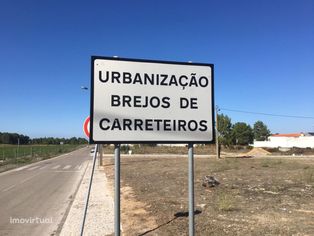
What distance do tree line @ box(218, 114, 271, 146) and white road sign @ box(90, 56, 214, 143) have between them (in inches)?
2032

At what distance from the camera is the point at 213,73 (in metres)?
3.25

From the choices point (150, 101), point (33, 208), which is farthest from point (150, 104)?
point (33, 208)

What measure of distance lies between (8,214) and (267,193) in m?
8.04

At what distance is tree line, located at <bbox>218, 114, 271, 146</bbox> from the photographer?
63.6 m

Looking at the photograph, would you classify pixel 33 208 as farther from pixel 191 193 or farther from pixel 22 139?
pixel 22 139

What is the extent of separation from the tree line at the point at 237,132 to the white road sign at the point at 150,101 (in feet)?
169

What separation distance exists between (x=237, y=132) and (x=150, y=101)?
94677 millimetres

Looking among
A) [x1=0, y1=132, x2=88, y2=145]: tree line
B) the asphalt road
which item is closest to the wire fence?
the asphalt road

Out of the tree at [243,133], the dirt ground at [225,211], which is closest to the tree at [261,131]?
the tree at [243,133]

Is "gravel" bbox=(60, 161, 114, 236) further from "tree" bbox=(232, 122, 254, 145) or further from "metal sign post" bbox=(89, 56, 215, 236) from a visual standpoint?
"tree" bbox=(232, 122, 254, 145)

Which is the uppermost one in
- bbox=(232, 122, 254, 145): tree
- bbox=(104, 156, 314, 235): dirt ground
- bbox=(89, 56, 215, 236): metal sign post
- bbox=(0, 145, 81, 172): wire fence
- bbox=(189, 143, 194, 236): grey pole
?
bbox=(232, 122, 254, 145): tree

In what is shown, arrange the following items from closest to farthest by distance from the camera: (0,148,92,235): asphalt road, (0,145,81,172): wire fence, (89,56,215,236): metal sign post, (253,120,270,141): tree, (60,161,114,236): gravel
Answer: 1. (89,56,215,236): metal sign post
2. (60,161,114,236): gravel
3. (0,148,92,235): asphalt road
4. (0,145,81,172): wire fence
5. (253,120,270,141): tree

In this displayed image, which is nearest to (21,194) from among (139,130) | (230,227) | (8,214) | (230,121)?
(8,214)

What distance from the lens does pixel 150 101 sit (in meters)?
3.10
